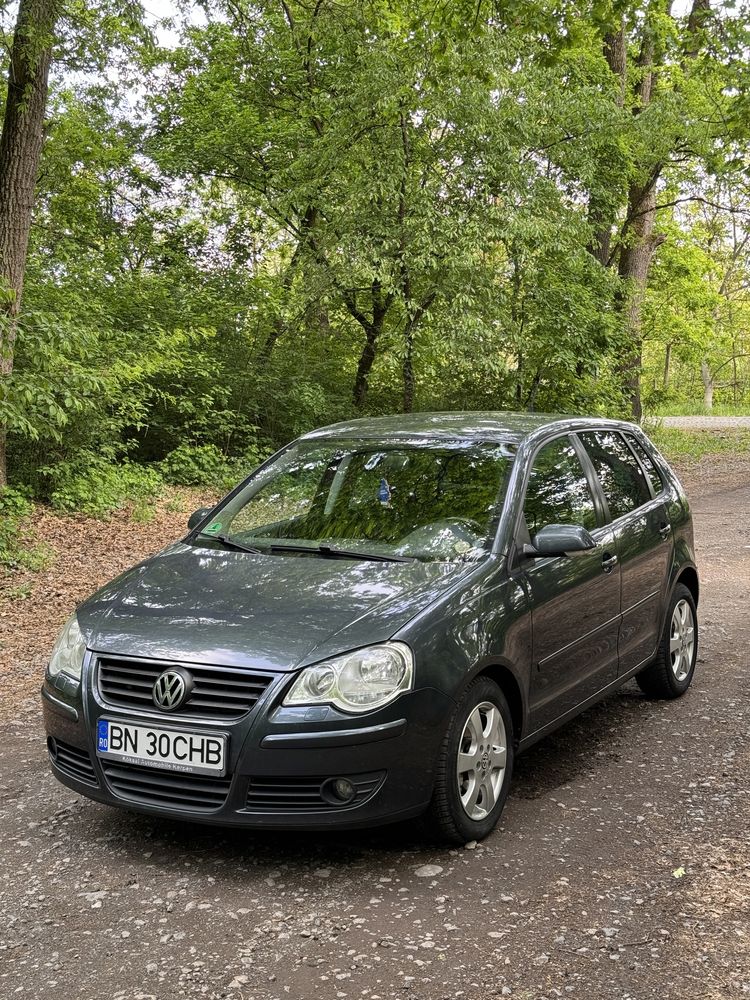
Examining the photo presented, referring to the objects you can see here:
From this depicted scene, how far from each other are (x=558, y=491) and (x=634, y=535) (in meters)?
0.73

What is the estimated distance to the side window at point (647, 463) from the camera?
5979 mm

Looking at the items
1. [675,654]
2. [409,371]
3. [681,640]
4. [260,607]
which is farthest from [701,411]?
[260,607]

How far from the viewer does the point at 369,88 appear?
12977mm

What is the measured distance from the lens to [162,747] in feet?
11.9

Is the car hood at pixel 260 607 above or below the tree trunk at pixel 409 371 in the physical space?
below

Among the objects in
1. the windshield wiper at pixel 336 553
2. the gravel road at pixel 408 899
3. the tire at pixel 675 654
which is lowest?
the gravel road at pixel 408 899

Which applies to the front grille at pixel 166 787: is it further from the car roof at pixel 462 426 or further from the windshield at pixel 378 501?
the car roof at pixel 462 426

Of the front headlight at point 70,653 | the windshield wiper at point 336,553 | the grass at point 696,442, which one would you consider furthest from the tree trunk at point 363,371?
the front headlight at point 70,653

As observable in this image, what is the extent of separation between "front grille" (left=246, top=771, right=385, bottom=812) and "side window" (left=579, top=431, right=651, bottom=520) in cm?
236

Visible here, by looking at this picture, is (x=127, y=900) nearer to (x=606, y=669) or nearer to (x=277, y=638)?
(x=277, y=638)

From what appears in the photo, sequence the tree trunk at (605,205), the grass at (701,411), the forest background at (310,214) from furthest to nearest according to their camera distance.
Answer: the grass at (701,411) → the tree trunk at (605,205) → the forest background at (310,214)

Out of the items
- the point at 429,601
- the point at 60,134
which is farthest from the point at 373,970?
the point at 60,134

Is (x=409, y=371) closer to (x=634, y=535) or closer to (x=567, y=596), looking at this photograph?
(x=634, y=535)

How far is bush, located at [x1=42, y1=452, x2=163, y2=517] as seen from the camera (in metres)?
11.8
